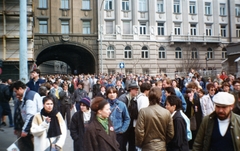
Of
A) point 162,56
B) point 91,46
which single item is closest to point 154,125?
point 91,46

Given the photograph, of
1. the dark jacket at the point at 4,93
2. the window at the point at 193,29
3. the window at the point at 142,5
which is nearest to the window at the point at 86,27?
the window at the point at 142,5

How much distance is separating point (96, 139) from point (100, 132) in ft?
0.39

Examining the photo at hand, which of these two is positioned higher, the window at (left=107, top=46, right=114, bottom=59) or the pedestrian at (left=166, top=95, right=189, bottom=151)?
the window at (left=107, top=46, right=114, bottom=59)

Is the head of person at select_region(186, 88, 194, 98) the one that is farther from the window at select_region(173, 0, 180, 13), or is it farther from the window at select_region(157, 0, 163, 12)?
the window at select_region(173, 0, 180, 13)

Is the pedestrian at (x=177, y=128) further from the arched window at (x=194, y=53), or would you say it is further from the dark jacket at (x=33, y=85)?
the arched window at (x=194, y=53)

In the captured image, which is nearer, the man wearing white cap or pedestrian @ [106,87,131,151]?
the man wearing white cap

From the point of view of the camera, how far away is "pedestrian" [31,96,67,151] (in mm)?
5082

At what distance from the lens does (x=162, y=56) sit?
3894 centimetres

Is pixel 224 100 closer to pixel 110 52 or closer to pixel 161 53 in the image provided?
pixel 110 52

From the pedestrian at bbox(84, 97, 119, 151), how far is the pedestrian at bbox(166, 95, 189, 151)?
1336 mm

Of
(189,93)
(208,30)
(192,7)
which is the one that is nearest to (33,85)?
(189,93)


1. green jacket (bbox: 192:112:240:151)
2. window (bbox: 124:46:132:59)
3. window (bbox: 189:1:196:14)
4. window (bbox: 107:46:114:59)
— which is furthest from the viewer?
window (bbox: 189:1:196:14)

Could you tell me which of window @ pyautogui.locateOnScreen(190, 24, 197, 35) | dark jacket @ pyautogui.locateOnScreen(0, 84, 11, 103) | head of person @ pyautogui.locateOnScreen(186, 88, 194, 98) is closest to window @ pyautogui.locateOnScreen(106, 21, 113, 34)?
window @ pyautogui.locateOnScreen(190, 24, 197, 35)

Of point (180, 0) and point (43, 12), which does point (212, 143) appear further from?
point (180, 0)
